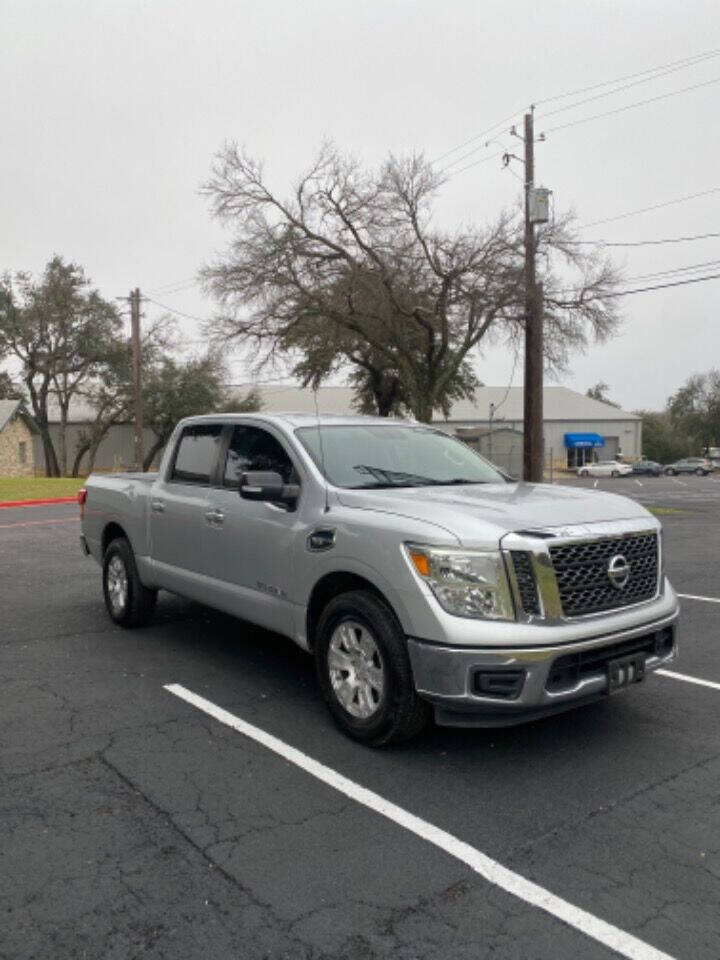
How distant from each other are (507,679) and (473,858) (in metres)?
0.86

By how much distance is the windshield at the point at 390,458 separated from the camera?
514 cm

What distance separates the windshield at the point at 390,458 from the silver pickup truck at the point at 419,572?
0.05 feet

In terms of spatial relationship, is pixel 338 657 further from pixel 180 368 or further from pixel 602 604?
pixel 180 368

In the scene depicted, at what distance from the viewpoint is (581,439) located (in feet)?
233

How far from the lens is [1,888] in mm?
3041

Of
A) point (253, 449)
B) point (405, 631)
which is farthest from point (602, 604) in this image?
point (253, 449)

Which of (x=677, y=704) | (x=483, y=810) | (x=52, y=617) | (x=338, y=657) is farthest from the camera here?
(x=52, y=617)

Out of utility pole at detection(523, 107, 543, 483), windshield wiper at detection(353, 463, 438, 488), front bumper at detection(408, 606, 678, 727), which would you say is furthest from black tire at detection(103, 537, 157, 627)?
utility pole at detection(523, 107, 543, 483)

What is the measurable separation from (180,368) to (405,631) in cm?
5284

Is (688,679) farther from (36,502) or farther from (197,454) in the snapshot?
(36,502)

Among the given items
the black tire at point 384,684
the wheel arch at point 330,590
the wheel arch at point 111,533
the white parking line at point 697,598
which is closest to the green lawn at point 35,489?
the wheel arch at point 111,533


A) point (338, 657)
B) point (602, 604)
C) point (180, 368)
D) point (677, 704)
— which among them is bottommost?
point (677, 704)

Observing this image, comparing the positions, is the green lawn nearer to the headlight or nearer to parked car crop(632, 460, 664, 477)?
the headlight

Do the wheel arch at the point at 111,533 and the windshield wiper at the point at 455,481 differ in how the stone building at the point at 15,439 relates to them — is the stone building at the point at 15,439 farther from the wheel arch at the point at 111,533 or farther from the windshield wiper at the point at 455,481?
the windshield wiper at the point at 455,481
